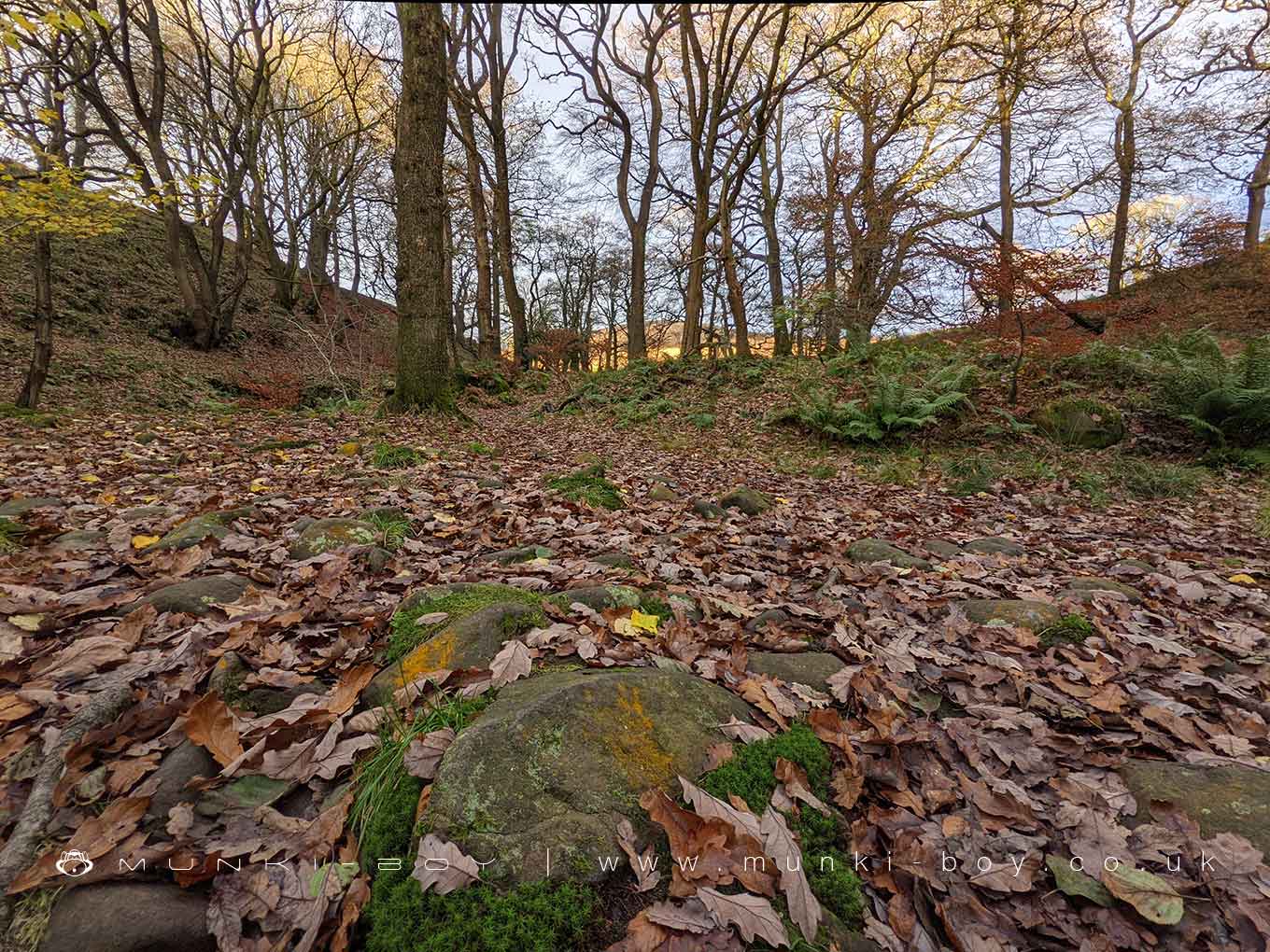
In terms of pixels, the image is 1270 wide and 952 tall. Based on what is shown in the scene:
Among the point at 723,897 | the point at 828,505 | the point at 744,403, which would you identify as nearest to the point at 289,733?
the point at 723,897

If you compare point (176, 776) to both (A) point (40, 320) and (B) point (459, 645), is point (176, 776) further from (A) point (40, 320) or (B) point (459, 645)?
(A) point (40, 320)

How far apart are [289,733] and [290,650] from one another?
512mm

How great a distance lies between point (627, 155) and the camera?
1662 centimetres

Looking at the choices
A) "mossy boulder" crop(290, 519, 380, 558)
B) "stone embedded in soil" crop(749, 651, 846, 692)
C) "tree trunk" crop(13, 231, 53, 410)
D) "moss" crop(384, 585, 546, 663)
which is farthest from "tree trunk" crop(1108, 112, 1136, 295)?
"tree trunk" crop(13, 231, 53, 410)

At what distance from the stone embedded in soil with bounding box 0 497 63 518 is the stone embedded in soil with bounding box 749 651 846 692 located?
4.25 meters

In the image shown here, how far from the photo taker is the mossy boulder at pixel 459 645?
182 cm

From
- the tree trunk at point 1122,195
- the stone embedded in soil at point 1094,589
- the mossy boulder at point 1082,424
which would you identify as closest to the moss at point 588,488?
the stone embedded in soil at point 1094,589

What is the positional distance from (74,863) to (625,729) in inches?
48.0

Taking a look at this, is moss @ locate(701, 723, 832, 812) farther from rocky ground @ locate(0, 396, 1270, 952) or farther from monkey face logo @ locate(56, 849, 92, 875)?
monkey face logo @ locate(56, 849, 92, 875)

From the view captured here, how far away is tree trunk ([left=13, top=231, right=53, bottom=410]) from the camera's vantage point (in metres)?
6.31

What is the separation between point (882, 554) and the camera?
11.9 feet

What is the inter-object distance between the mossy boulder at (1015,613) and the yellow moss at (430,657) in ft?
8.36

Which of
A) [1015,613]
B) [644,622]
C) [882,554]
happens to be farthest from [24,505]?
[1015,613]

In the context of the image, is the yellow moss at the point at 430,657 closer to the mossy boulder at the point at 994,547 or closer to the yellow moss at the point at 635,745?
the yellow moss at the point at 635,745
